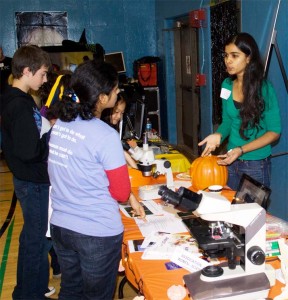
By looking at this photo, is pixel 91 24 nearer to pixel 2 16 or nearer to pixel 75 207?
pixel 2 16

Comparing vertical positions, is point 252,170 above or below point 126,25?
below

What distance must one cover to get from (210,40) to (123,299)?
377 centimetres

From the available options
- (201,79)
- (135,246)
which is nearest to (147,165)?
(135,246)

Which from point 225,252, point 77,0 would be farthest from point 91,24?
point 225,252

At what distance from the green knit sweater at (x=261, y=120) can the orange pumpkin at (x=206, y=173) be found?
282mm

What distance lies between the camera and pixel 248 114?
280 cm

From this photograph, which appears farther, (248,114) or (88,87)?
(248,114)

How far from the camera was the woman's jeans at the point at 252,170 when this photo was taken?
2.93 metres

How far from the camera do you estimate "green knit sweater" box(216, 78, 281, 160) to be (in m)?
2.84

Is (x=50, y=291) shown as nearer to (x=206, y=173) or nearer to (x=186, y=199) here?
(x=206, y=173)

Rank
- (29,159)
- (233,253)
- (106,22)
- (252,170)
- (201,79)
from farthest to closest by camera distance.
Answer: (106,22), (201,79), (252,170), (29,159), (233,253)

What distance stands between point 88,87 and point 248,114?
1.39 m

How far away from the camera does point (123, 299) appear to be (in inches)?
112

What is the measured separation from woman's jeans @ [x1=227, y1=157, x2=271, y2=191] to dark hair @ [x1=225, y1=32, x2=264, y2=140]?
18 centimetres
